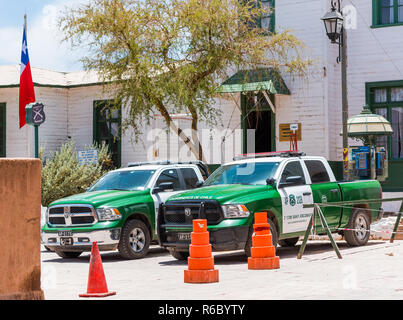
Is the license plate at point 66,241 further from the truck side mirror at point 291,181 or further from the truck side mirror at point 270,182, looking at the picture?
the truck side mirror at point 291,181

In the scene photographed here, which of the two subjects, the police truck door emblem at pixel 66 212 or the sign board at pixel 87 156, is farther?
the sign board at pixel 87 156

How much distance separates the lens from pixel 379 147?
865 inches

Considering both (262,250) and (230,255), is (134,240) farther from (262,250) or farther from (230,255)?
(262,250)

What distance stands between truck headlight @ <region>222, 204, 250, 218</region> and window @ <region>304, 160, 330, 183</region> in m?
2.52

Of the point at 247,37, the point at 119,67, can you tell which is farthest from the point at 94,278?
the point at 247,37

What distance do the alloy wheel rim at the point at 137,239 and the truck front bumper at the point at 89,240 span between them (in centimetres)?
42

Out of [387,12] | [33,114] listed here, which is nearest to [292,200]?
[33,114]

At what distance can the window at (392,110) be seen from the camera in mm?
22734

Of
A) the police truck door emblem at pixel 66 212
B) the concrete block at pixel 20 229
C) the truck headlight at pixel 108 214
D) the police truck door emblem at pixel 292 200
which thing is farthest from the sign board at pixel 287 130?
the concrete block at pixel 20 229

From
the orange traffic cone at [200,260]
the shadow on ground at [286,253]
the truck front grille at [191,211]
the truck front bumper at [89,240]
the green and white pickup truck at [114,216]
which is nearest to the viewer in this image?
the orange traffic cone at [200,260]

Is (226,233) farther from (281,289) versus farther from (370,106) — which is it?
(370,106)

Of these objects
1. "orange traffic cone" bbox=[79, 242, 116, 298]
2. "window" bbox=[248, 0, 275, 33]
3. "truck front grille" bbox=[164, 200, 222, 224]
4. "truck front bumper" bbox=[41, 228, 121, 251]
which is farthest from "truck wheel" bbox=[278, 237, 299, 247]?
"window" bbox=[248, 0, 275, 33]

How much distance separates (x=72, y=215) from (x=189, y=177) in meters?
3.01
